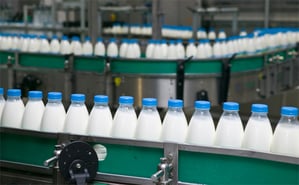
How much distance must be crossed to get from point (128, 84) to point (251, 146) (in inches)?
74.1

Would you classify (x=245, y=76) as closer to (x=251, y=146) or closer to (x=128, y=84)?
(x=128, y=84)

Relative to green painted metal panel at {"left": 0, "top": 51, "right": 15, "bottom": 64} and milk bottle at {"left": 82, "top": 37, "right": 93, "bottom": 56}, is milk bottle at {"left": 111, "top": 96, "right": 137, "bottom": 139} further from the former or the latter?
green painted metal panel at {"left": 0, "top": 51, "right": 15, "bottom": 64}

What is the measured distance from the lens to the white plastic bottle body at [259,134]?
1.18m

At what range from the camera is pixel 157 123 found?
4.18 ft

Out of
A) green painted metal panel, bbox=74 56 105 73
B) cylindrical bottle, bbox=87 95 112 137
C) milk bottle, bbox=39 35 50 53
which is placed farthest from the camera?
milk bottle, bbox=39 35 50 53

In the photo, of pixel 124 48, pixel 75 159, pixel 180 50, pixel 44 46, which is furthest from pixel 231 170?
pixel 44 46

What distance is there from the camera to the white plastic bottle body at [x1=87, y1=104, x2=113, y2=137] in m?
1.30

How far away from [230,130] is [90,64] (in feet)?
6.62

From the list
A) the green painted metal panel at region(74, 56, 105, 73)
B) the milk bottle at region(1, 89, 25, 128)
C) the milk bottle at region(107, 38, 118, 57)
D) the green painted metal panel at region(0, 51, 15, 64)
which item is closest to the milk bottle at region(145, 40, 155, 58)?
the milk bottle at region(107, 38, 118, 57)

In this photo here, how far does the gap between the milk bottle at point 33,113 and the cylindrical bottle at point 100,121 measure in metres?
0.17

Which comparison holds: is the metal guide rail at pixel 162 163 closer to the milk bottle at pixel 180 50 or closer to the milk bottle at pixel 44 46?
the milk bottle at pixel 180 50

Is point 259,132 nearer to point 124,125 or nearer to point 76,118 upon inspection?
point 124,125

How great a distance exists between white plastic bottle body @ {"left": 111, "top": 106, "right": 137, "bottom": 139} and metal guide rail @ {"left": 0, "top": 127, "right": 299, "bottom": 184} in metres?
0.06

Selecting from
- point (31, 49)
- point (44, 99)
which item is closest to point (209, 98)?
point (31, 49)
